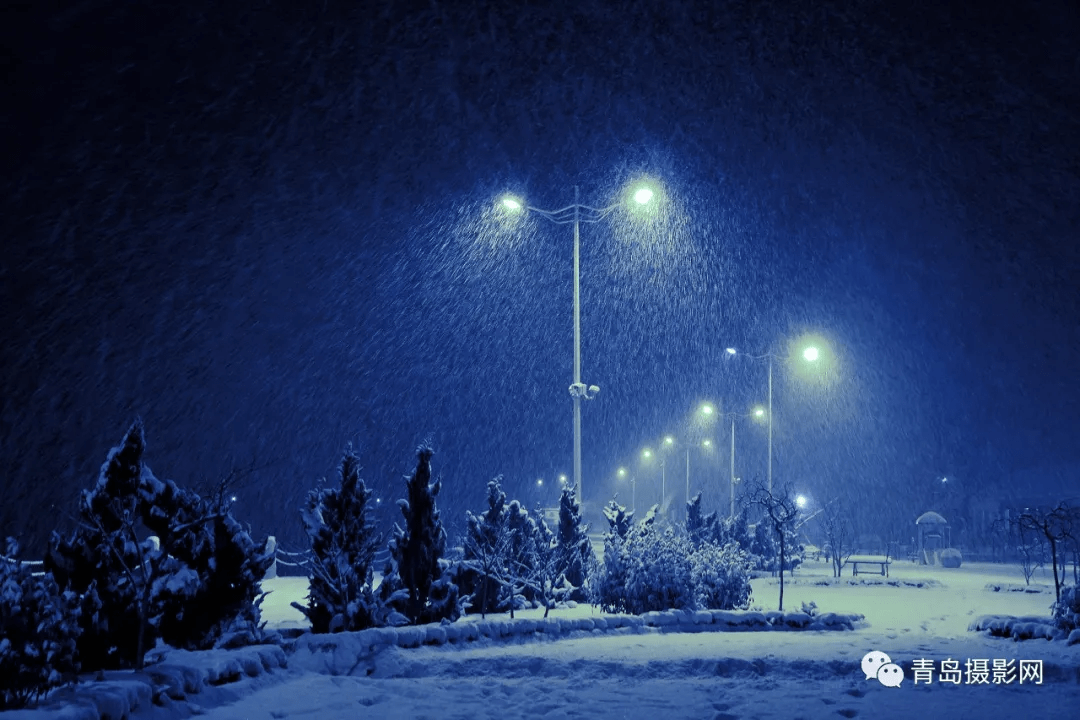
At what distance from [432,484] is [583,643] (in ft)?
13.0

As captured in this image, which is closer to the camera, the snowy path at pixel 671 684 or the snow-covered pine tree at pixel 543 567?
the snowy path at pixel 671 684

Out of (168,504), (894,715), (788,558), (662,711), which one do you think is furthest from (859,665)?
(788,558)

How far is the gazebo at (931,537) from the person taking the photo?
45656mm

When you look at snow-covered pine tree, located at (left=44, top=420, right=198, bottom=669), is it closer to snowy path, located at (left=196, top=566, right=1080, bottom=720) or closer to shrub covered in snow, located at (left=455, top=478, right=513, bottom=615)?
snowy path, located at (left=196, top=566, right=1080, bottom=720)

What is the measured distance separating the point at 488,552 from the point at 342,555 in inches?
188

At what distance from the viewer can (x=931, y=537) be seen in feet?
161

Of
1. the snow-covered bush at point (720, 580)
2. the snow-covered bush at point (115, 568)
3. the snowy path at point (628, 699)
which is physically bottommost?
the snowy path at point (628, 699)

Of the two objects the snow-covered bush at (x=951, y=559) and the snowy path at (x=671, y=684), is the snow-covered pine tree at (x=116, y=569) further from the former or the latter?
the snow-covered bush at (x=951, y=559)

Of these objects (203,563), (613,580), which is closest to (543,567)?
(613,580)

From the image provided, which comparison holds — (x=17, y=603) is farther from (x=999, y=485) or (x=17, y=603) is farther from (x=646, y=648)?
(x=999, y=485)

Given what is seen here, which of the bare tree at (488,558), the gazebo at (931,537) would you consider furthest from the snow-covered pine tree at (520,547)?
the gazebo at (931,537)

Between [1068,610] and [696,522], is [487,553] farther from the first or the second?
[696,522]

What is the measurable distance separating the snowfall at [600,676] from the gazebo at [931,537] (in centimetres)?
3161

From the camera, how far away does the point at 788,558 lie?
130ft
